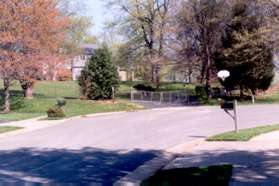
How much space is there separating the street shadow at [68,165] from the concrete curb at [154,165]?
0.85ft

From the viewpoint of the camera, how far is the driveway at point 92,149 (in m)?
11.0

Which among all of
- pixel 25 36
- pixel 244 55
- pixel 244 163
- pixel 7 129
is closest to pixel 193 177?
pixel 244 163

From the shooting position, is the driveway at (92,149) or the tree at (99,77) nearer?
the driveway at (92,149)

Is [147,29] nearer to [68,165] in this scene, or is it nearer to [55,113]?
[55,113]

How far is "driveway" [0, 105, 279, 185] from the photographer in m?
11.0

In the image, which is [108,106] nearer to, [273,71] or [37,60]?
[37,60]

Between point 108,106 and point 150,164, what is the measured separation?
24601mm

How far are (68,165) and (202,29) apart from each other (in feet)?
112

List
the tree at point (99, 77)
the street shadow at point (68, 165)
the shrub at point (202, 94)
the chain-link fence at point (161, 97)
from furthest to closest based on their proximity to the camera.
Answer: the chain-link fence at point (161, 97), the shrub at point (202, 94), the tree at point (99, 77), the street shadow at point (68, 165)

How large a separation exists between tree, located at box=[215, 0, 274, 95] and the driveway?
55.4 feet

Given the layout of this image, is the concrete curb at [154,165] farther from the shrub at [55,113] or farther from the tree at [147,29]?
the tree at [147,29]

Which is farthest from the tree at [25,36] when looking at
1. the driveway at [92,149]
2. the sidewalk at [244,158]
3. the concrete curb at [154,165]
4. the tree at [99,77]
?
the sidewalk at [244,158]

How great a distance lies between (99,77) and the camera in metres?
39.3

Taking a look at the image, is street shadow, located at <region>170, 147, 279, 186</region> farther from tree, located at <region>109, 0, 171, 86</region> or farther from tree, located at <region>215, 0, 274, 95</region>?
tree, located at <region>109, 0, 171, 86</region>
